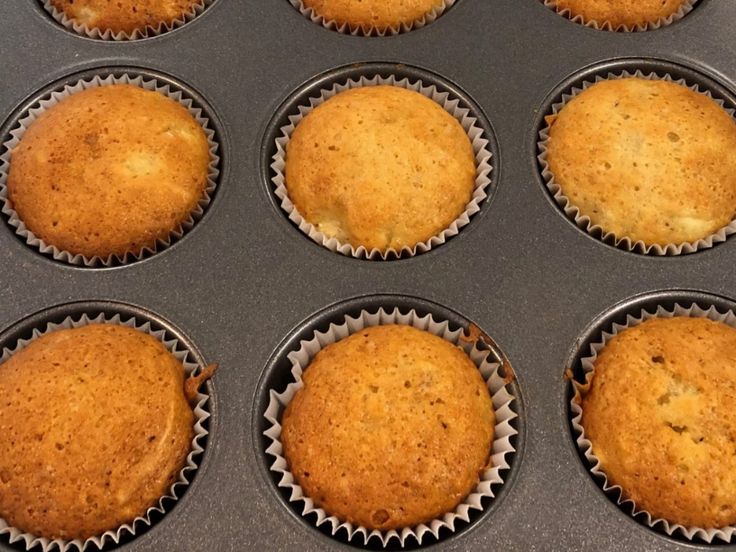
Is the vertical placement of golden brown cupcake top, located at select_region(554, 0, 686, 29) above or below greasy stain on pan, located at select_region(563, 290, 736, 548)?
above

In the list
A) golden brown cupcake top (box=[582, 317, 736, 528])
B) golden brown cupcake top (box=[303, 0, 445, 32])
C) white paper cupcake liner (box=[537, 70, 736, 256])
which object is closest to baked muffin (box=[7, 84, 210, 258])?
golden brown cupcake top (box=[303, 0, 445, 32])

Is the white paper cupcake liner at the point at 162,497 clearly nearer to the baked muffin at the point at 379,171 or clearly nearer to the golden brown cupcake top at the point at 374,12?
the baked muffin at the point at 379,171

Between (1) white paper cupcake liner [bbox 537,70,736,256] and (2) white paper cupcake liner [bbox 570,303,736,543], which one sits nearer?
(2) white paper cupcake liner [bbox 570,303,736,543]

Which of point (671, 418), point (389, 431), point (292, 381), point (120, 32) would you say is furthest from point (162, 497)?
point (120, 32)

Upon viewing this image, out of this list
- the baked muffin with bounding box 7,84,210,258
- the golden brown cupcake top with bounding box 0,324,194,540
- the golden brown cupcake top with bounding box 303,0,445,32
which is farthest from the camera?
the golden brown cupcake top with bounding box 303,0,445,32

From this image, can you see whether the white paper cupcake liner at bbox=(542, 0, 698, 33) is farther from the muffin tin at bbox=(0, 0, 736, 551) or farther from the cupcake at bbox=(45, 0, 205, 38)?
the cupcake at bbox=(45, 0, 205, 38)

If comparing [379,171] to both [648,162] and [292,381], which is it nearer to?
[292,381]
